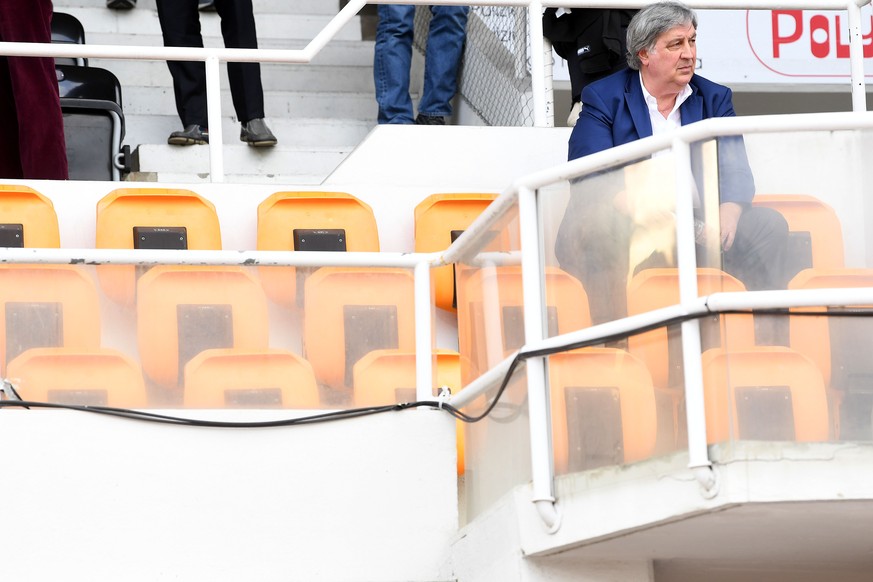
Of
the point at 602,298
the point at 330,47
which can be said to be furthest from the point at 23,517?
the point at 330,47

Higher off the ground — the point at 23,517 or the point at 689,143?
the point at 689,143

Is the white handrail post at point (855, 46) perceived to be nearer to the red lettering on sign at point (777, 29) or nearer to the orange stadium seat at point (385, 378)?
the red lettering on sign at point (777, 29)

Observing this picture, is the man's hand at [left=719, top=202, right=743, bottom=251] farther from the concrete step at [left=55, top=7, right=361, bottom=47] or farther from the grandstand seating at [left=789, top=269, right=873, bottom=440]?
the concrete step at [left=55, top=7, right=361, bottom=47]

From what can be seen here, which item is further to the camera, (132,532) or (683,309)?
(132,532)

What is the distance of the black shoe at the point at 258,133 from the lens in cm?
676

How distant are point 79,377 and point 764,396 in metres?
1.70

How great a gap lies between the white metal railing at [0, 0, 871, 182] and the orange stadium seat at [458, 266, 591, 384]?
1.69 meters

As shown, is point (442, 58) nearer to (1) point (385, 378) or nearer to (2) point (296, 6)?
(2) point (296, 6)

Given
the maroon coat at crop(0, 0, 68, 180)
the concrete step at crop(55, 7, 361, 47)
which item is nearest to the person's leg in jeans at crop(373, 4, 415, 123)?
the concrete step at crop(55, 7, 361, 47)

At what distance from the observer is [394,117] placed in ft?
22.4

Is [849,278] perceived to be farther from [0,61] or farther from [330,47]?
[330,47]

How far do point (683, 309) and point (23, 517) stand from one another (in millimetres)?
1653

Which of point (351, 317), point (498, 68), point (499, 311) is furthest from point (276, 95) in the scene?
point (499, 311)

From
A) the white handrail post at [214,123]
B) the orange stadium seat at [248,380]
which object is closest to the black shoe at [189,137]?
the white handrail post at [214,123]
